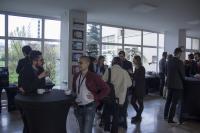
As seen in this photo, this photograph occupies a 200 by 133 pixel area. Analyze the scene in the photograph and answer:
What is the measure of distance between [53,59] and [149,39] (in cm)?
525

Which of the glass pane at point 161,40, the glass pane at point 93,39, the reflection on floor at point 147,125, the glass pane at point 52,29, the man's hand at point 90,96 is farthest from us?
the glass pane at point 161,40

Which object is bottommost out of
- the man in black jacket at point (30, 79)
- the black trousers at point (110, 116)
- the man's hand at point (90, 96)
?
the black trousers at point (110, 116)

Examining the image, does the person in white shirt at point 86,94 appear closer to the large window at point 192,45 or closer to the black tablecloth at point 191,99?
the black tablecloth at point 191,99

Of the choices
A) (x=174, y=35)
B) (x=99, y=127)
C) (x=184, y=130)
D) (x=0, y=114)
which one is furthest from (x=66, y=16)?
(x=174, y=35)

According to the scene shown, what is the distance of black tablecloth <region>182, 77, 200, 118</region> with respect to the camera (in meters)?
4.80

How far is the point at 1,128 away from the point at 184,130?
11.4 ft

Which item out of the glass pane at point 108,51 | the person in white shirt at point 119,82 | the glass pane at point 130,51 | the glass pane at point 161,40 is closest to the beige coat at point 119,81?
the person in white shirt at point 119,82

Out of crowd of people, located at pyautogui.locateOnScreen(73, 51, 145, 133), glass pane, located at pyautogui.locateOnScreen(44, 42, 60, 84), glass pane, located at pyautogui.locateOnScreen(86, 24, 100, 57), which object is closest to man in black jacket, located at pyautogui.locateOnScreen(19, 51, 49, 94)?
crowd of people, located at pyautogui.locateOnScreen(73, 51, 145, 133)

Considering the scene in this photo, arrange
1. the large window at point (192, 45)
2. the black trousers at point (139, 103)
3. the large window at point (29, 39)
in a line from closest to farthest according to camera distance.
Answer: the black trousers at point (139, 103) < the large window at point (29, 39) < the large window at point (192, 45)

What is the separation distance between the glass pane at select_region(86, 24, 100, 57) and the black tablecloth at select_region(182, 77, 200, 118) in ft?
14.4

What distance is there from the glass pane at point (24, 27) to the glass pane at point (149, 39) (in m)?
5.30

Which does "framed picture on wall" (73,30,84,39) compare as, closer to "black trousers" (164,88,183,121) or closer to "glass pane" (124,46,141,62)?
"glass pane" (124,46,141,62)

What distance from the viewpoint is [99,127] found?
4.43 m

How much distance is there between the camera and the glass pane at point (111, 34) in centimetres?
940
